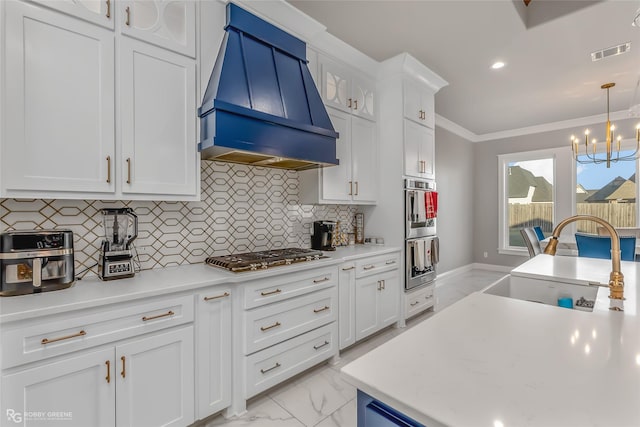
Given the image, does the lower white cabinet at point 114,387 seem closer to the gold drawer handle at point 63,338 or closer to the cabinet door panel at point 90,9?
the gold drawer handle at point 63,338

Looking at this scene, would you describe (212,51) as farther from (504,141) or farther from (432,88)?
(504,141)

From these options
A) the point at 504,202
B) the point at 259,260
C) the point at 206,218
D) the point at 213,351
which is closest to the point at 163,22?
the point at 206,218

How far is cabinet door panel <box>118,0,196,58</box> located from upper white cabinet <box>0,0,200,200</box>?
0.01m

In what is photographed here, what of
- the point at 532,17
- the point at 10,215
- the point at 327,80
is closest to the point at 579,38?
the point at 532,17

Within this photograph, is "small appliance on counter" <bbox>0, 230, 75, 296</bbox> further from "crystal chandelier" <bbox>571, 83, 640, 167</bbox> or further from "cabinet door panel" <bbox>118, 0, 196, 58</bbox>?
"crystal chandelier" <bbox>571, 83, 640, 167</bbox>

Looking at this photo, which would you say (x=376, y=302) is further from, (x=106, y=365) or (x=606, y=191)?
(x=606, y=191)

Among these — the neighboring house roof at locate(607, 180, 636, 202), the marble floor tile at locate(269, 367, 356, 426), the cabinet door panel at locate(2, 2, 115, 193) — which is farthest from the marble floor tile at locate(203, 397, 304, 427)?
the neighboring house roof at locate(607, 180, 636, 202)

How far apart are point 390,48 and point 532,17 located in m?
1.24

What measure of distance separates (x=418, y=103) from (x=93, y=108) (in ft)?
10.4

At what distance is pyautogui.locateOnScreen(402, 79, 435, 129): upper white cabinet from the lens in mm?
3381

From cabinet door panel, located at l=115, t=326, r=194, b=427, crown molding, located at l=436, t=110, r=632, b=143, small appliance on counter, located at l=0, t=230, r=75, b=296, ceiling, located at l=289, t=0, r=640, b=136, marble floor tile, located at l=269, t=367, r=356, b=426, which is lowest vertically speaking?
marble floor tile, located at l=269, t=367, r=356, b=426

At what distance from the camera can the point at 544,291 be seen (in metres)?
1.75

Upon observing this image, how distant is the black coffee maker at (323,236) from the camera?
2.91 metres

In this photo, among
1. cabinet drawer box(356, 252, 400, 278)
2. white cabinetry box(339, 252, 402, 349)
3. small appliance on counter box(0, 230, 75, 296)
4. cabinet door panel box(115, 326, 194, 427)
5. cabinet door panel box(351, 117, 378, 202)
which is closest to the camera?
small appliance on counter box(0, 230, 75, 296)
